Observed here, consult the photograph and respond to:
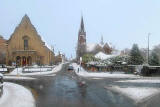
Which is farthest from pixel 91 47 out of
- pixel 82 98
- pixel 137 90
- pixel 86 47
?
pixel 82 98

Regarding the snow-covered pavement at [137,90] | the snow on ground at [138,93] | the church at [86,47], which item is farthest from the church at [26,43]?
the snow on ground at [138,93]

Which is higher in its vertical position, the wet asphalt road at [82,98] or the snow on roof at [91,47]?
the snow on roof at [91,47]

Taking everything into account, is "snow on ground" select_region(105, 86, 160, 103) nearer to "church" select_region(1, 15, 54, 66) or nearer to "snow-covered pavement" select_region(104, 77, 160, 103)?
"snow-covered pavement" select_region(104, 77, 160, 103)

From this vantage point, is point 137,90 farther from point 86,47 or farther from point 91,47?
point 91,47

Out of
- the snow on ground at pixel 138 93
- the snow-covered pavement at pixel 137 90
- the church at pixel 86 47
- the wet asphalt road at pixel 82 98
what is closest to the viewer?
the wet asphalt road at pixel 82 98

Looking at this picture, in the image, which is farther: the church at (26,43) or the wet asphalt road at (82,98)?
the church at (26,43)

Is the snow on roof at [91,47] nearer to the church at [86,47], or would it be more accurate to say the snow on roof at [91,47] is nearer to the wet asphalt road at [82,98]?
the church at [86,47]

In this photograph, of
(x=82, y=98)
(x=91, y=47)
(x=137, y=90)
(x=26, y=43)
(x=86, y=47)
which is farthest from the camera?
(x=91, y=47)

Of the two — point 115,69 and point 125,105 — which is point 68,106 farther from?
point 115,69

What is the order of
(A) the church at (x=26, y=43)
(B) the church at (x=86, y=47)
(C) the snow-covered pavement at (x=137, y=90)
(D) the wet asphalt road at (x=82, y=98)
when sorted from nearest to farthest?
(D) the wet asphalt road at (x=82, y=98)
(C) the snow-covered pavement at (x=137, y=90)
(A) the church at (x=26, y=43)
(B) the church at (x=86, y=47)

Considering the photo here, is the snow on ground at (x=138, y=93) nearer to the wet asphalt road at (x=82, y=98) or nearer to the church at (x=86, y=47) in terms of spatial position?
the wet asphalt road at (x=82, y=98)

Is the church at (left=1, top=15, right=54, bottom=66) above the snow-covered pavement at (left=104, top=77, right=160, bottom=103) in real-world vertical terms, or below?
above

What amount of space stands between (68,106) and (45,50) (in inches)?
2790

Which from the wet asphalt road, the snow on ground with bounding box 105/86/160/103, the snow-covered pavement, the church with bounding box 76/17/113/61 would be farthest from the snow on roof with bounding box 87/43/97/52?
the snow on ground with bounding box 105/86/160/103
